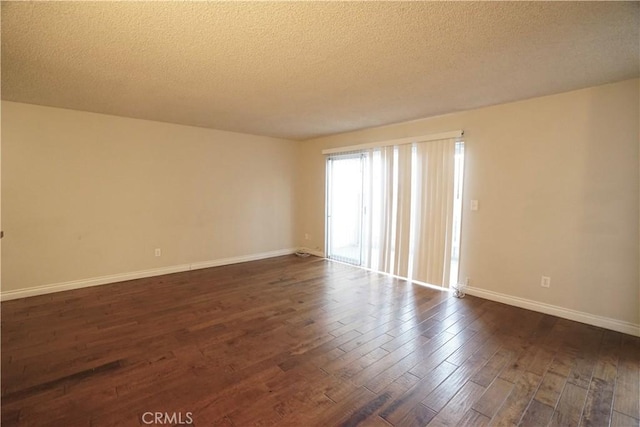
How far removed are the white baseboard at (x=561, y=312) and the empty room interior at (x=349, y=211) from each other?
0.07 feet

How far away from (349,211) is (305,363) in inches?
130

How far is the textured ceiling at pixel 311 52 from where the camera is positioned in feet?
5.33

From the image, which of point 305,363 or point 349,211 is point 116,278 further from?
point 349,211

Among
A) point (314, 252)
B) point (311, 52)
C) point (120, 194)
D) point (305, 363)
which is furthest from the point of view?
point (314, 252)

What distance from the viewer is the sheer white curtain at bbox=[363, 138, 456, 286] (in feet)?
12.3

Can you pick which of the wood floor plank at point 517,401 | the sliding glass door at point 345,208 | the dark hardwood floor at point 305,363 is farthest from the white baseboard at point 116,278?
the wood floor plank at point 517,401

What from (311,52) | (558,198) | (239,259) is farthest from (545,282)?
(239,259)

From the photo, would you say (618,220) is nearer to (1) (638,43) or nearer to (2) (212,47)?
(1) (638,43)

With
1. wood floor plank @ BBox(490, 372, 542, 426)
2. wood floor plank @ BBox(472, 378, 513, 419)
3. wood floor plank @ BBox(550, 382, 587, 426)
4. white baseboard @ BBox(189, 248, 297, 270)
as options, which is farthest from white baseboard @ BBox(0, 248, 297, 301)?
wood floor plank @ BBox(550, 382, 587, 426)

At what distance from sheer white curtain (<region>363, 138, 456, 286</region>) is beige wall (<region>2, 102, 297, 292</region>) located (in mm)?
2116

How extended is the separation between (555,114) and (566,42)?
1.29 m

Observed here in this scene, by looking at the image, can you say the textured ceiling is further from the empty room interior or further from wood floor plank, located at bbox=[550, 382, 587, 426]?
wood floor plank, located at bbox=[550, 382, 587, 426]

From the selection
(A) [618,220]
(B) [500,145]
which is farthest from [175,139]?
(A) [618,220]

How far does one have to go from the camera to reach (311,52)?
2.08 m
